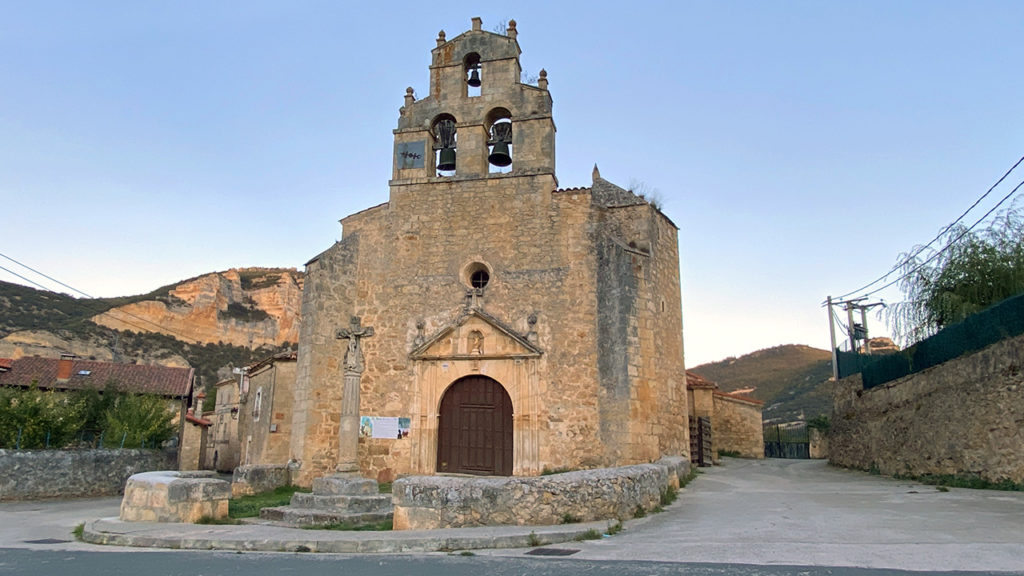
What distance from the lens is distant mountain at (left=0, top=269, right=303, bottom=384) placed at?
135ft

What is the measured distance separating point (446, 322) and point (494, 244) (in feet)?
6.30

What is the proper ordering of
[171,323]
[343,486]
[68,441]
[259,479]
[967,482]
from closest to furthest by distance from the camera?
[343,486] → [967,482] → [259,479] → [68,441] → [171,323]

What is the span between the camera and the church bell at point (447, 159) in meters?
14.9

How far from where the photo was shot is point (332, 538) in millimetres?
7102

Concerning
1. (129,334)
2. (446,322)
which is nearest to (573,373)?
(446,322)

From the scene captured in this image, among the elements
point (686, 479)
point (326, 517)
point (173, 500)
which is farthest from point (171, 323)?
point (326, 517)

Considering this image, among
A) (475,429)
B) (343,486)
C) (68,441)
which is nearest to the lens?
(343,486)

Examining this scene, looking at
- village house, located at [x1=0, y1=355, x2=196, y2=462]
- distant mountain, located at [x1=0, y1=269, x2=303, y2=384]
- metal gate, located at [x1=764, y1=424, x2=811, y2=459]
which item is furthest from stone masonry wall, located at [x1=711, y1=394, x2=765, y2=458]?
distant mountain, located at [x1=0, y1=269, x2=303, y2=384]

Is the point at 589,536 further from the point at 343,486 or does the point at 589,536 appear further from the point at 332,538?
the point at 343,486

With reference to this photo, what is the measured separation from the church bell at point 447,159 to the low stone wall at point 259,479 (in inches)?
285

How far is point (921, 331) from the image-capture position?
15.6 meters

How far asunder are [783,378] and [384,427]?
47.4 meters

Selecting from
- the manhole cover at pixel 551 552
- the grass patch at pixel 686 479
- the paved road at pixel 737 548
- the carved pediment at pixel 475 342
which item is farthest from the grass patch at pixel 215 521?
the grass patch at pixel 686 479

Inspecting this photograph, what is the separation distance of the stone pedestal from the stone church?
2994 mm
